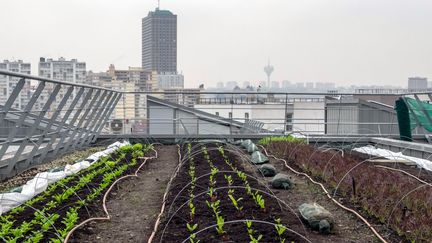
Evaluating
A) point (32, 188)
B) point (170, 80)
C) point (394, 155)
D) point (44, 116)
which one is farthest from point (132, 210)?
point (170, 80)

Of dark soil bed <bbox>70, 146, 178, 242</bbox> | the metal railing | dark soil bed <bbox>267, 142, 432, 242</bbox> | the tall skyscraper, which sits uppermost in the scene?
the tall skyscraper

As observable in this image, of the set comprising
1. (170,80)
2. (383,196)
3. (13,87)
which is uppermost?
(170,80)

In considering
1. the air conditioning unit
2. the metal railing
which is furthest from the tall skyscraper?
the metal railing

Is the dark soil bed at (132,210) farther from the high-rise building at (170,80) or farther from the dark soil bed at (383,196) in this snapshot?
the high-rise building at (170,80)

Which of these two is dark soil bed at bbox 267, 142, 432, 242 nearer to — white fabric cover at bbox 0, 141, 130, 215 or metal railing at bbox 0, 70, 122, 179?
white fabric cover at bbox 0, 141, 130, 215

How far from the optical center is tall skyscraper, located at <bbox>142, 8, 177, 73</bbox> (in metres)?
45.7

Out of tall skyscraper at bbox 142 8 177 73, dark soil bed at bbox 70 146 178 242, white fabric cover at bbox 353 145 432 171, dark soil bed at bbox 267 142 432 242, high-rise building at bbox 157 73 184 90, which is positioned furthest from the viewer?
tall skyscraper at bbox 142 8 177 73

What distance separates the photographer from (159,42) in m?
48.2

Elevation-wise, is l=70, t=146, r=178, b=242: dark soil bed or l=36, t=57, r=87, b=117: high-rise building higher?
l=36, t=57, r=87, b=117: high-rise building

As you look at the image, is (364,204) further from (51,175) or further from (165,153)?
(165,153)

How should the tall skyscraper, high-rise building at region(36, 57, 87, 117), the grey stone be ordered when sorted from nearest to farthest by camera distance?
the grey stone → high-rise building at region(36, 57, 87, 117) → the tall skyscraper

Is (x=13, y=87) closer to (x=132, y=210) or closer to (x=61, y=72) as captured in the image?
(x=132, y=210)

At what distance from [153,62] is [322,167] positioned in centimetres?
3740

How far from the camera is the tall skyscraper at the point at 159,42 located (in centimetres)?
4572
